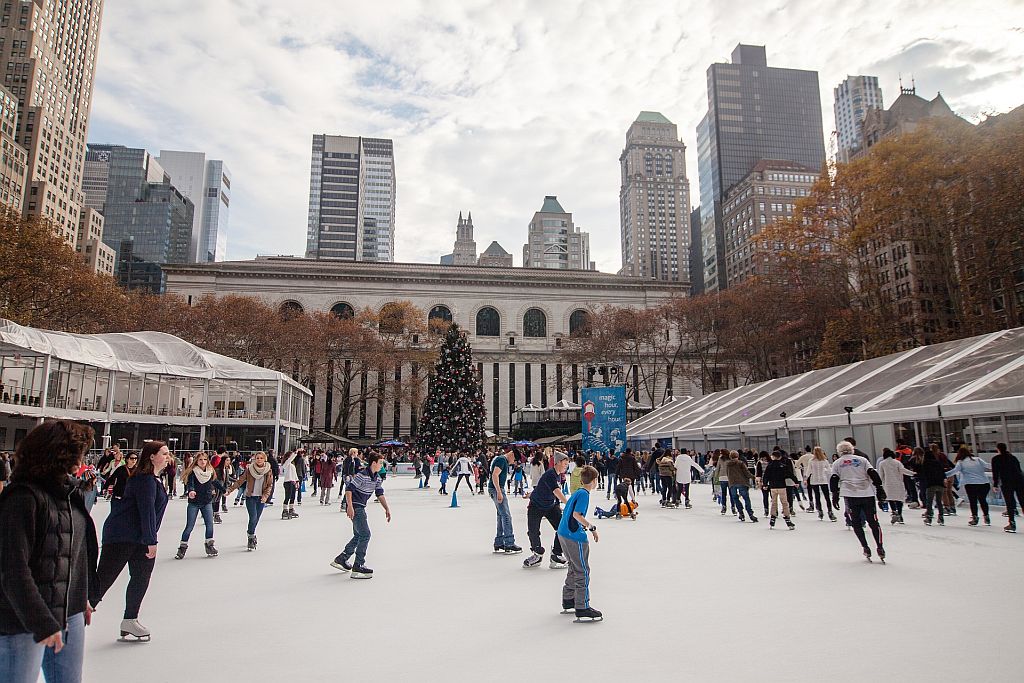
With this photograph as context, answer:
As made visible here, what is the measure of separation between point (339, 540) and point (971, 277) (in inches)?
1214

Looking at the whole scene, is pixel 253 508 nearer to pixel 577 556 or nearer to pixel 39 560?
pixel 577 556

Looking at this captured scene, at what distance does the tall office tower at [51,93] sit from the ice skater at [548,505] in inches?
3502

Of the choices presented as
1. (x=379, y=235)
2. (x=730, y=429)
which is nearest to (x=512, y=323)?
(x=730, y=429)

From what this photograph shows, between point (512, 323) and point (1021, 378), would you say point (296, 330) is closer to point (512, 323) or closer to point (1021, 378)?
point (512, 323)

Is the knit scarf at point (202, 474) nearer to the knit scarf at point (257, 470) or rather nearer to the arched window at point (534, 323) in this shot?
the knit scarf at point (257, 470)

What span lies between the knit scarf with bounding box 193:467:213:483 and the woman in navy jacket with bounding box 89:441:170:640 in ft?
13.6

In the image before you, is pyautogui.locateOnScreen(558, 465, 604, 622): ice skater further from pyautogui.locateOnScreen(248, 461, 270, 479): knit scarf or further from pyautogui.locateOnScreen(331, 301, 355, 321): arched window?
pyautogui.locateOnScreen(331, 301, 355, 321): arched window

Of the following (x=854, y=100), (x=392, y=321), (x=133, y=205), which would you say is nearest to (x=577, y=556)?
(x=392, y=321)

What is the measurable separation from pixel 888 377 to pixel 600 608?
730 inches

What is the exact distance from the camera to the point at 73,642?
323cm

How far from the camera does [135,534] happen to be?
5.49 m

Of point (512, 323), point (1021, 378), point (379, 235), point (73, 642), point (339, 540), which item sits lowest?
point (339, 540)

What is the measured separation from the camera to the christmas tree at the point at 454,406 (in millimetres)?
42500

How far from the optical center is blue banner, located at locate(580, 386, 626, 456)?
29.6m
